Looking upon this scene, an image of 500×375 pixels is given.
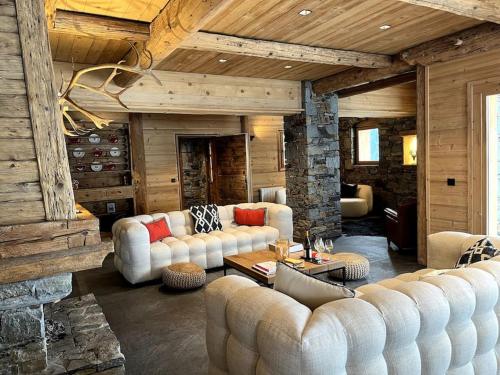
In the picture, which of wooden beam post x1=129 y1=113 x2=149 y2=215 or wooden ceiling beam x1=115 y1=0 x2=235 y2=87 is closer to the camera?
wooden ceiling beam x1=115 y1=0 x2=235 y2=87

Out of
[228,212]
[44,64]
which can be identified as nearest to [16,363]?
[44,64]

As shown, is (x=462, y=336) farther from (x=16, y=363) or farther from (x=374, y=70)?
(x=374, y=70)

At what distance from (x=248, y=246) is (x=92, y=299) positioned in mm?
2397

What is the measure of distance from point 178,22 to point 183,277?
2.51 metres

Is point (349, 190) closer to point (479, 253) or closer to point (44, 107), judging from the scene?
point (479, 253)

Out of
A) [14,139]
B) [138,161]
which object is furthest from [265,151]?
[14,139]

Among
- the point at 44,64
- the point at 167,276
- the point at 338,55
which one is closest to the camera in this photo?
the point at 44,64

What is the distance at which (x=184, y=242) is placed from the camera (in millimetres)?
4695

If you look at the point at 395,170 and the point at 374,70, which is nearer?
the point at 374,70

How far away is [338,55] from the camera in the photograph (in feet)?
15.0

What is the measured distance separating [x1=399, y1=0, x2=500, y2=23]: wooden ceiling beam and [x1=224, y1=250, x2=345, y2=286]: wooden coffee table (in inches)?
89.0

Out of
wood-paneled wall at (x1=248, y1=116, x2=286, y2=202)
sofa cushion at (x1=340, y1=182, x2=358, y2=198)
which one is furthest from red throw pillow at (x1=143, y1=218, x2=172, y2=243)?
sofa cushion at (x1=340, y1=182, x2=358, y2=198)

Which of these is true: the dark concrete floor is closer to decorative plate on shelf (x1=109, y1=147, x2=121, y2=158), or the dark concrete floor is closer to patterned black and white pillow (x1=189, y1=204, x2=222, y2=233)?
patterned black and white pillow (x1=189, y1=204, x2=222, y2=233)

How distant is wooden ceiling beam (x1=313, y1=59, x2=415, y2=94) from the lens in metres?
4.98
